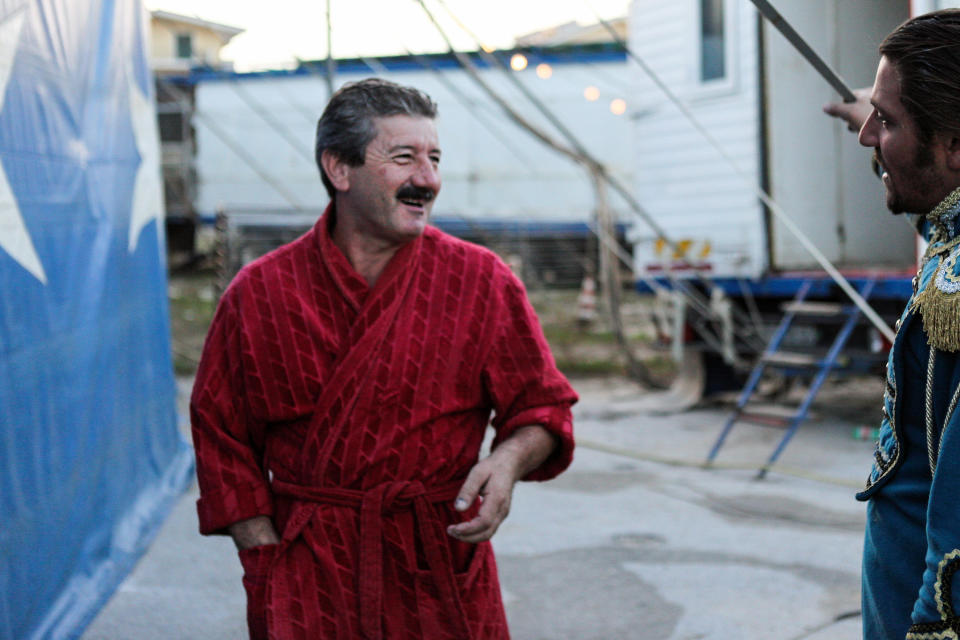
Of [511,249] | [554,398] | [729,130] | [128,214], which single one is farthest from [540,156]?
[554,398]

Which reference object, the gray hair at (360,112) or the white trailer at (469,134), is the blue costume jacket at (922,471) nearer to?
the gray hair at (360,112)

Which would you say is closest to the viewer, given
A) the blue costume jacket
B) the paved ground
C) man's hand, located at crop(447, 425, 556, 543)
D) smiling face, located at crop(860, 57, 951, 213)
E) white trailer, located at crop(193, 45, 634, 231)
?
the blue costume jacket

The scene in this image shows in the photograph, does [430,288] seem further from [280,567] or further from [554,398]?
[280,567]

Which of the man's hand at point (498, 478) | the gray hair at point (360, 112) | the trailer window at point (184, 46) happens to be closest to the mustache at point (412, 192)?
the gray hair at point (360, 112)

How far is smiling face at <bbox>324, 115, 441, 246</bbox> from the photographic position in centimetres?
203

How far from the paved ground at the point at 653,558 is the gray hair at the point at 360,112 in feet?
6.58

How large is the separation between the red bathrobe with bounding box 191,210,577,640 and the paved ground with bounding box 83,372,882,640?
162cm

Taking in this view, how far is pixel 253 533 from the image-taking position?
6.45 ft

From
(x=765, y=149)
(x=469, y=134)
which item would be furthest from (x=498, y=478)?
(x=469, y=134)

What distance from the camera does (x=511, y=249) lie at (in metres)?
14.0

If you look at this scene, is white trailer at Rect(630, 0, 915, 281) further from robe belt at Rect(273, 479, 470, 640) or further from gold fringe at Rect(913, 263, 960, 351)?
gold fringe at Rect(913, 263, 960, 351)

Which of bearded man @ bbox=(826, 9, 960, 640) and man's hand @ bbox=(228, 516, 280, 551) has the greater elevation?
bearded man @ bbox=(826, 9, 960, 640)

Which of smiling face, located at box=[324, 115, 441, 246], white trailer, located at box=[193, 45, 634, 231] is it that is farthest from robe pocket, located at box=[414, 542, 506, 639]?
white trailer, located at box=[193, 45, 634, 231]

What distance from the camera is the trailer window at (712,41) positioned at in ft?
24.4
